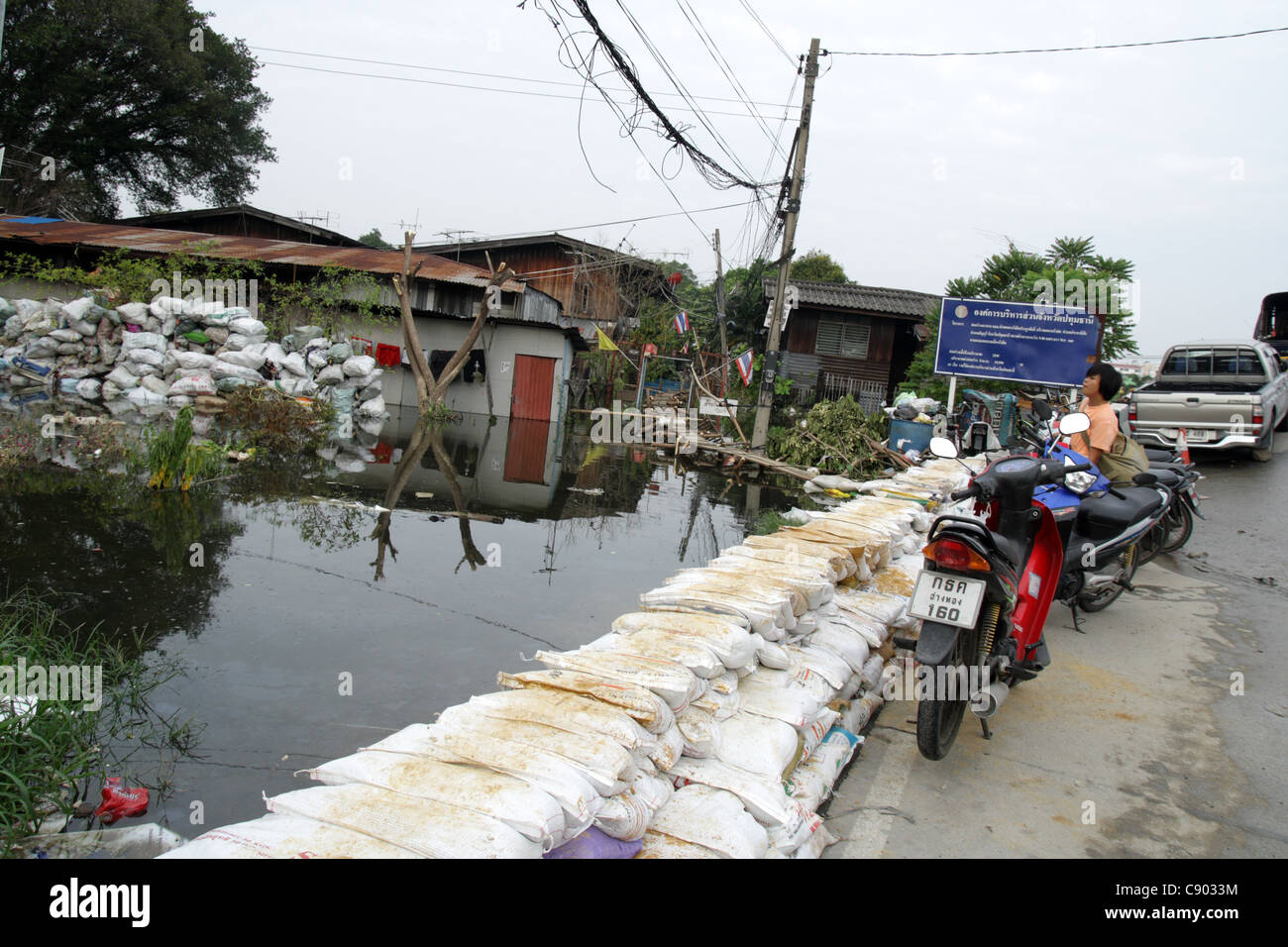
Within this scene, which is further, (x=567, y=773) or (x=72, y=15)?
(x=72, y=15)

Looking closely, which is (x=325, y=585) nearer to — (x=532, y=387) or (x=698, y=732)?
(x=698, y=732)

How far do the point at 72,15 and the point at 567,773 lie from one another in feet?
99.9

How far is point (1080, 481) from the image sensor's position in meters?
4.17

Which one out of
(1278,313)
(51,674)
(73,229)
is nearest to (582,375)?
(73,229)

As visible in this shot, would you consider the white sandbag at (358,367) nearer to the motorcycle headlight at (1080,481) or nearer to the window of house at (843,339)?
the window of house at (843,339)

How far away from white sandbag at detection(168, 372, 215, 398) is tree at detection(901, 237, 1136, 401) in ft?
42.8

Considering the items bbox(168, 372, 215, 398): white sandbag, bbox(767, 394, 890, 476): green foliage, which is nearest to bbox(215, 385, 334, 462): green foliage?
bbox(168, 372, 215, 398): white sandbag

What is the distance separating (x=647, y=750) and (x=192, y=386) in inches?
564

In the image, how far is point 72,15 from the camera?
2406cm

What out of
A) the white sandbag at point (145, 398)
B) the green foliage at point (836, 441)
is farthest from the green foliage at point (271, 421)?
the green foliage at point (836, 441)

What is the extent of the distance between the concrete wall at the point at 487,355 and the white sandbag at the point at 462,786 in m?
17.8

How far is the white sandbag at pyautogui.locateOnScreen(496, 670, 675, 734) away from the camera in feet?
9.18
